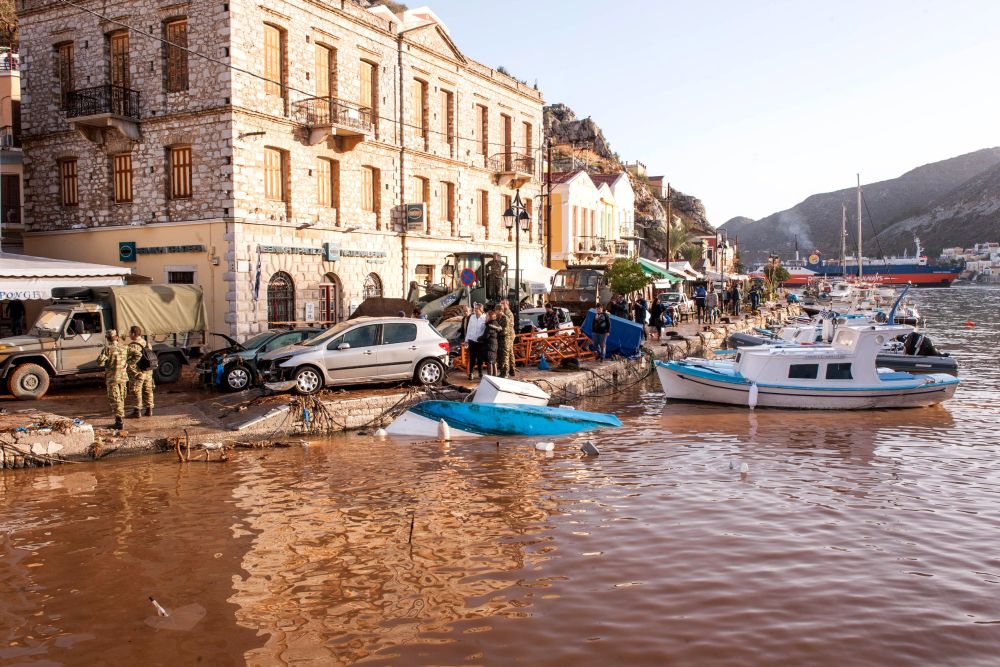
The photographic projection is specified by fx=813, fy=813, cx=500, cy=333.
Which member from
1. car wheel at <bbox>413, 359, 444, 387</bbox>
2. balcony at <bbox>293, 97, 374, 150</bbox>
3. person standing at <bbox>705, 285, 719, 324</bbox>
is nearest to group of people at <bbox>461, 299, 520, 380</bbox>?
car wheel at <bbox>413, 359, 444, 387</bbox>

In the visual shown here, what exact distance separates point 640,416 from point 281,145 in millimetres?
14361

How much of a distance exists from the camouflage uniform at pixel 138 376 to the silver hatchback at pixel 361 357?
2205mm

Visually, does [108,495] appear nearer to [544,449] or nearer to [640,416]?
[544,449]

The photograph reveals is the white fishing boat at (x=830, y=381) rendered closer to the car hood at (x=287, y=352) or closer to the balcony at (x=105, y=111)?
the car hood at (x=287, y=352)

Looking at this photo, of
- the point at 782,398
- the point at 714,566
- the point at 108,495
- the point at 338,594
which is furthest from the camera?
the point at 782,398

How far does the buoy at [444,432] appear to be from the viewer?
50.1ft

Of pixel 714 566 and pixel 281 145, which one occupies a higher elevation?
pixel 281 145

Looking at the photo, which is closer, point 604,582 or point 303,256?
point 604,582

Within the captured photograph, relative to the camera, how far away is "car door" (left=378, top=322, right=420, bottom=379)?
17375 mm

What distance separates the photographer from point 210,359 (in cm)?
1823

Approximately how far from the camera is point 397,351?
57.3 ft

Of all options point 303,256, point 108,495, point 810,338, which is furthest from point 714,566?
point 810,338

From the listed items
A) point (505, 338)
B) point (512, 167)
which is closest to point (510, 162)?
point (512, 167)

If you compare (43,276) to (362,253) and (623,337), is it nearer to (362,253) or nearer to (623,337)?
(362,253)
